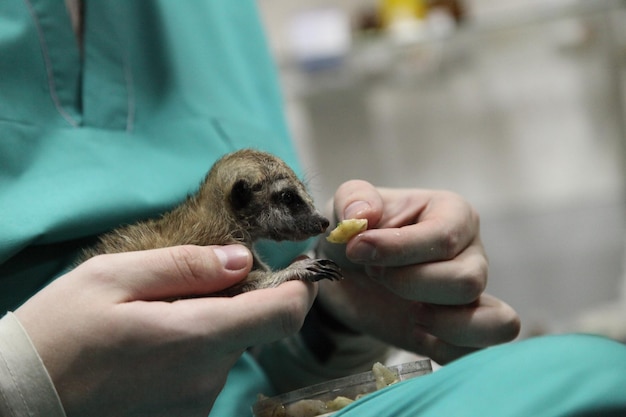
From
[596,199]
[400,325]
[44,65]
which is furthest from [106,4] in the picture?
[596,199]

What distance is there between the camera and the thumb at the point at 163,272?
524 mm

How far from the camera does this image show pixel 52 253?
699mm

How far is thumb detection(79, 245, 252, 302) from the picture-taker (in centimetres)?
52

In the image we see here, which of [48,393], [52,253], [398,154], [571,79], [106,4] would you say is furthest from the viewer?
[571,79]

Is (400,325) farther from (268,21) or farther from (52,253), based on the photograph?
(268,21)

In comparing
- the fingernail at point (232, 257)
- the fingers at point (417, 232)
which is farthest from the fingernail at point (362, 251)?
the fingernail at point (232, 257)

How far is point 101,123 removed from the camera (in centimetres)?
77

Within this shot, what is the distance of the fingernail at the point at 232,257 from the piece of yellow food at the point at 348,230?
0.31ft

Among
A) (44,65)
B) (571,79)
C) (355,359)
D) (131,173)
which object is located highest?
(44,65)

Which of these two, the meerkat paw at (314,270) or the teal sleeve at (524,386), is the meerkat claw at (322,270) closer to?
the meerkat paw at (314,270)

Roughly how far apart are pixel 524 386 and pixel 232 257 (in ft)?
0.90

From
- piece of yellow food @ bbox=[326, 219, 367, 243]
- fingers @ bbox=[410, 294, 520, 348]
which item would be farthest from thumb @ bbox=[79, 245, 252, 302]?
fingers @ bbox=[410, 294, 520, 348]

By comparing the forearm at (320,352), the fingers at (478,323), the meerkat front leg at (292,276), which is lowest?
the forearm at (320,352)

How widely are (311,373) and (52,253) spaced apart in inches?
14.8
